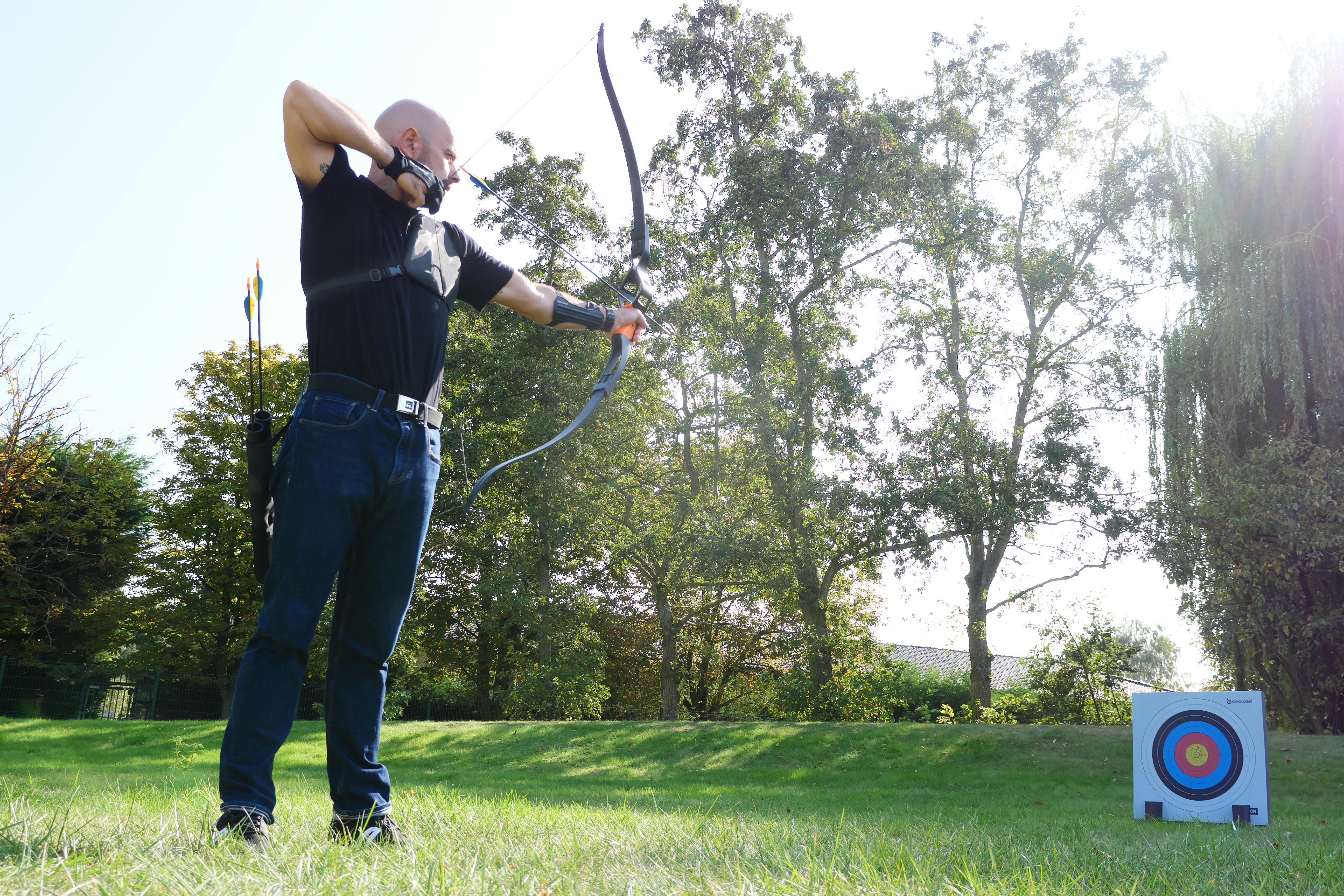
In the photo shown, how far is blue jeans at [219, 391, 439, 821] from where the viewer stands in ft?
6.71

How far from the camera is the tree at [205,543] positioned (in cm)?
2278

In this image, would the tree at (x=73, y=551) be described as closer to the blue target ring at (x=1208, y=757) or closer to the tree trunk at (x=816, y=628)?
the tree trunk at (x=816, y=628)

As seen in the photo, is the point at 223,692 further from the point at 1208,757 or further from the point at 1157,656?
the point at 1157,656

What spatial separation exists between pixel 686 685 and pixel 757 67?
16.2 m

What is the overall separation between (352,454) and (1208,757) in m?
5.78

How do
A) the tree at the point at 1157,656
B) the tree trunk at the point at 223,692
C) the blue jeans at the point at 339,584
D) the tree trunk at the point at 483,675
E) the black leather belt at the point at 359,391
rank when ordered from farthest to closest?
the tree at the point at 1157,656, the tree trunk at the point at 483,675, the tree trunk at the point at 223,692, the black leather belt at the point at 359,391, the blue jeans at the point at 339,584

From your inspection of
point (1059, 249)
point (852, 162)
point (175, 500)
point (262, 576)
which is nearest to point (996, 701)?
point (1059, 249)

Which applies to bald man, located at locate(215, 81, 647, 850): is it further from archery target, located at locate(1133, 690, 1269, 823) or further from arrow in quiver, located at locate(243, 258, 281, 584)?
archery target, located at locate(1133, 690, 1269, 823)

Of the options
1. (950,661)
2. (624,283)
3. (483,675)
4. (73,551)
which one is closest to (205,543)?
(73,551)

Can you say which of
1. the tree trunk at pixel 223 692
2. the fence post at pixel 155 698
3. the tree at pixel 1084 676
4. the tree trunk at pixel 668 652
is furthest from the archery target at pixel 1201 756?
the fence post at pixel 155 698

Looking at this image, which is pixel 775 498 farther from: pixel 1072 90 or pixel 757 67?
pixel 1072 90

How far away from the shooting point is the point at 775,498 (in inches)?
599

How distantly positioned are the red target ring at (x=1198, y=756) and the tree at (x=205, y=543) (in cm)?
2144

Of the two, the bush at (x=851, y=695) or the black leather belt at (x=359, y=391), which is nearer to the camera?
the black leather belt at (x=359, y=391)
